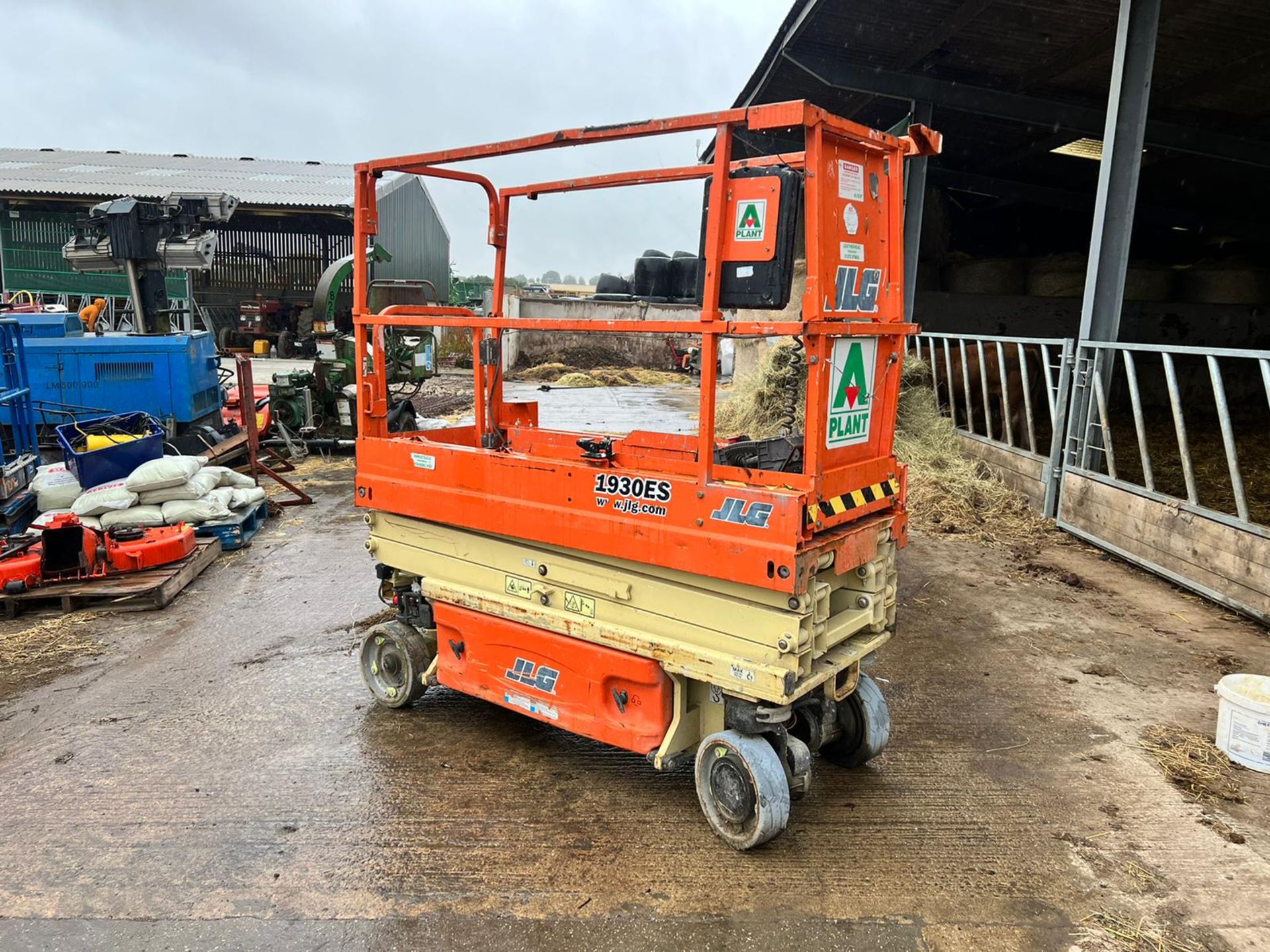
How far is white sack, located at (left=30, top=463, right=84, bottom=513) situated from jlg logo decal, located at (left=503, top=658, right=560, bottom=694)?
542 centimetres

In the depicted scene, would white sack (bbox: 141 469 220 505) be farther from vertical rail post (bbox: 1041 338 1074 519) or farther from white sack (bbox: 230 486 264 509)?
vertical rail post (bbox: 1041 338 1074 519)

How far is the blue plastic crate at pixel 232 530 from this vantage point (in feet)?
24.2

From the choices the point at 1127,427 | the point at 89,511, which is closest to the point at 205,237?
the point at 89,511

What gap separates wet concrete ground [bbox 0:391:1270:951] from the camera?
294 cm

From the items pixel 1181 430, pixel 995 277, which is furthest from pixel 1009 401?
pixel 995 277

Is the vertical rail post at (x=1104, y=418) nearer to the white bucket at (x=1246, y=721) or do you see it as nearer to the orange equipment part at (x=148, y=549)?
the white bucket at (x=1246, y=721)

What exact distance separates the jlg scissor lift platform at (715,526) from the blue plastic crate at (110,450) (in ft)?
14.9

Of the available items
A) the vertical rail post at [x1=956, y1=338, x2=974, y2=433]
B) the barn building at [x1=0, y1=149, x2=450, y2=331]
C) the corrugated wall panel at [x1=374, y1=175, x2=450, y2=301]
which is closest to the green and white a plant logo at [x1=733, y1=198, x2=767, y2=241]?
the vertical rail post at [x1=956, y1=338, x2=974, y2=433]

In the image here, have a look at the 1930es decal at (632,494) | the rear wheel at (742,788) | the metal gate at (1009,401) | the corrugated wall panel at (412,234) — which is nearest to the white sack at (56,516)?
the 1930es decal at (632,494)

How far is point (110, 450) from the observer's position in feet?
25.2

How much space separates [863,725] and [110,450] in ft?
22.9

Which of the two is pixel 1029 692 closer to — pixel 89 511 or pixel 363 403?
pixel 363 403

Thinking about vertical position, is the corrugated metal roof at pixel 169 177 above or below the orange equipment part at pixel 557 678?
above

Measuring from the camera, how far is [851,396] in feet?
11.3
